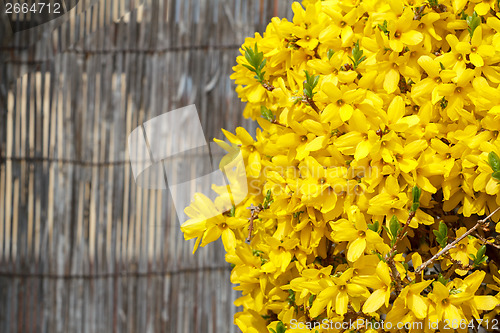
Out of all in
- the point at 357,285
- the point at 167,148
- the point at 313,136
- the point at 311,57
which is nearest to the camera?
the point at 357,285

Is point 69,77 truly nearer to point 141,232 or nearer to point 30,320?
point 141,232

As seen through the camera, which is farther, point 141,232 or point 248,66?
point 141,232

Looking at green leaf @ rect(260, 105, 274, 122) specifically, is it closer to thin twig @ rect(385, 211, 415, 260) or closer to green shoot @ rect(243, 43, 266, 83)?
green shoot @ rect(243, 43, 266, 83)

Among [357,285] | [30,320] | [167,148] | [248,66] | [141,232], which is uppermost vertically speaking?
[248,66]

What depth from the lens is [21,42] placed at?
1.97 m

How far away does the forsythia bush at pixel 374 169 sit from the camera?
0.86 meters

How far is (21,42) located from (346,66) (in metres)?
1.42

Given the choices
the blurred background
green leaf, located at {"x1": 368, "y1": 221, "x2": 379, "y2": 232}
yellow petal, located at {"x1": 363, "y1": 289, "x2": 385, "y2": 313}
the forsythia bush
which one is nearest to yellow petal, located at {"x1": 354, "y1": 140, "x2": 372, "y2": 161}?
the forsythia bush

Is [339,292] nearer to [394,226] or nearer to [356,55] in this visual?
[394,226]

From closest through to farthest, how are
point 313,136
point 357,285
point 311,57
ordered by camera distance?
point 357,285 → point 313,136 → point 311,57

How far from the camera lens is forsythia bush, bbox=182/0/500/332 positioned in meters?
0.86

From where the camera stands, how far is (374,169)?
899 millimetres

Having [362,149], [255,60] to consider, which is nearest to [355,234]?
[362,149]

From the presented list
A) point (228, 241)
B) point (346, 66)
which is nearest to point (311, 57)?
point (346, 66)
